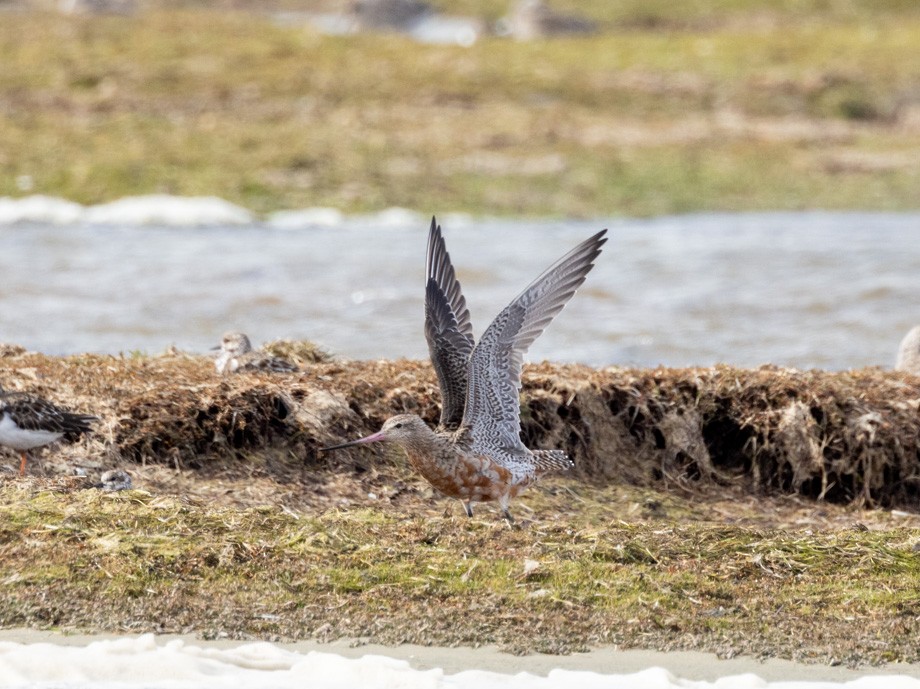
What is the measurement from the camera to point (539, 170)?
27.5 metres

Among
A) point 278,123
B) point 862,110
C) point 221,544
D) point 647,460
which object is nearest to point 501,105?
point 278,123

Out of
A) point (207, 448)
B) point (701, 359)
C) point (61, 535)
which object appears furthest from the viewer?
point (701, 359)

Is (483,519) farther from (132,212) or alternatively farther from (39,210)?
(39,210)

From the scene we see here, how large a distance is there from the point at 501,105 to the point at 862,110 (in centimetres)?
858

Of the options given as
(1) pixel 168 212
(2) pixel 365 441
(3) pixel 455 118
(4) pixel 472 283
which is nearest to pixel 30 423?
(2) pixel 365 441

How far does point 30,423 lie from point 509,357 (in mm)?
2944

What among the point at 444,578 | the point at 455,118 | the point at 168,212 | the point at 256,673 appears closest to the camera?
the point at 256,673

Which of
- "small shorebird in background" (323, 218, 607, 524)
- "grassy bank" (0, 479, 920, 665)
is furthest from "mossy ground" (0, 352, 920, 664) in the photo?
"small shorebird in background" (323, 218, 607, 524)

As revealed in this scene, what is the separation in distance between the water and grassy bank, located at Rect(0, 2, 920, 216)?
4.55 ft

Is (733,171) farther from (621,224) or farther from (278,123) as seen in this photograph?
(278,123)

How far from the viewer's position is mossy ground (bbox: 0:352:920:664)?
764 cm

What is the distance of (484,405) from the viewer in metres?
9.59

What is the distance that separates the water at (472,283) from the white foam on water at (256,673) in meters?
8.57

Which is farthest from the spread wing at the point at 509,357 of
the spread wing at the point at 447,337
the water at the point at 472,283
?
the water at the point at 472,283
